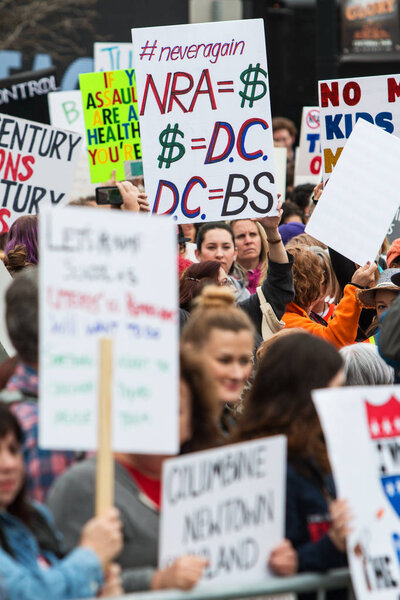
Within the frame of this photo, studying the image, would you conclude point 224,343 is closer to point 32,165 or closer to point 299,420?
point 299,420

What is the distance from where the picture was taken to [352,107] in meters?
7.20

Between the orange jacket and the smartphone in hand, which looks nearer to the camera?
the orange jacket

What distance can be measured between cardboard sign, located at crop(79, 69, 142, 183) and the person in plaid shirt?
564 cm

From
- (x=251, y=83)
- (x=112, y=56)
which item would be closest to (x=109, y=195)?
(x=251, y=83)

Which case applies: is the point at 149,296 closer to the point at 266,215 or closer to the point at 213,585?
the point at 213,585

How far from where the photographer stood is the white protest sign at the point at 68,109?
11.6 meters

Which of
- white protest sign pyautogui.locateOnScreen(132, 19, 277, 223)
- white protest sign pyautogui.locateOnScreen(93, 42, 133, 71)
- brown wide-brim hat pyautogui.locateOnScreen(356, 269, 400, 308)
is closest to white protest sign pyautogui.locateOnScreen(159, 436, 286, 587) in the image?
brown wide-brim hat pyautogui.locateOnScreen(356, 269, 400, 308)

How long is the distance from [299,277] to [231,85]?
1.16m

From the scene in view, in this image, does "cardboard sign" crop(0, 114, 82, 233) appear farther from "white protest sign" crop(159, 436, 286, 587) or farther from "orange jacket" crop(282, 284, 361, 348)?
"white protest sign" crop(159, 436, 286, 587)

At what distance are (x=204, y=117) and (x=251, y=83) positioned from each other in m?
0.31

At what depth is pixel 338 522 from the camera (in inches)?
128

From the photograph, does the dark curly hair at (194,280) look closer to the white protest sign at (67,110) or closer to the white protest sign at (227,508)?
the white protest sign at (227,508)

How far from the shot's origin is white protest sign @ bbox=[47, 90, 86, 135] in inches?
458

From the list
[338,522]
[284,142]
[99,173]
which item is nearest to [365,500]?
[338,522]
